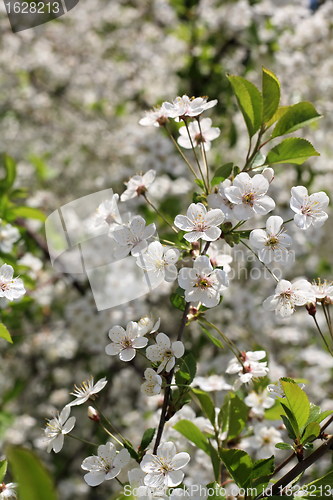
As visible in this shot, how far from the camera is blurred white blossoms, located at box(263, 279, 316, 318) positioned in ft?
3.44

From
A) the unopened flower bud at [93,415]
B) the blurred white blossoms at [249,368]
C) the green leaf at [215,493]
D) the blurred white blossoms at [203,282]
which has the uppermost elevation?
the blurred white blossoms at [203,282]

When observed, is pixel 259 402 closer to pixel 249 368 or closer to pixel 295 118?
pixel 249 368

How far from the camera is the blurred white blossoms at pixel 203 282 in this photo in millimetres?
1009

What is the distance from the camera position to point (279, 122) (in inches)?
47.4

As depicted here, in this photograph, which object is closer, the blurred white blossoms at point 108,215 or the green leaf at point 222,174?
the green leaf at point 222,174

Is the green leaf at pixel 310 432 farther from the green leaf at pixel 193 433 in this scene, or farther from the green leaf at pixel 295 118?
the green leaf at pixel 295 118

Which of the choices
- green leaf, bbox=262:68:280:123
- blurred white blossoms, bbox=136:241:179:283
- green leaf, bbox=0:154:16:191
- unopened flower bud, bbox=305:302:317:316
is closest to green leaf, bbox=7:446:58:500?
blurred white blossoms, bbox=136:241:179:283

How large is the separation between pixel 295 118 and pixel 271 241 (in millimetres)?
321

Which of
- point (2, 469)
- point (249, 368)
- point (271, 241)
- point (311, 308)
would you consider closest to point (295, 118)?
point (271, 241)

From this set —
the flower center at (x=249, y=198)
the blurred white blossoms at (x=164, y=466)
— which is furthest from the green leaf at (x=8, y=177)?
the blurred white blossoms at (x=164, y=466)

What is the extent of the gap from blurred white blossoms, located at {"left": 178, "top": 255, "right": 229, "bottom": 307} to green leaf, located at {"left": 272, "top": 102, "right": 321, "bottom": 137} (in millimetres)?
370

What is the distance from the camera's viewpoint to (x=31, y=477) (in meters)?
0.50

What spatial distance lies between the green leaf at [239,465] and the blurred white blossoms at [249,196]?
46 centimetres

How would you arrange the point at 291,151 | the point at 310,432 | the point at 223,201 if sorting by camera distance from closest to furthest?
the point at 310,432 < the point at 223,201 < the point at 291,151
